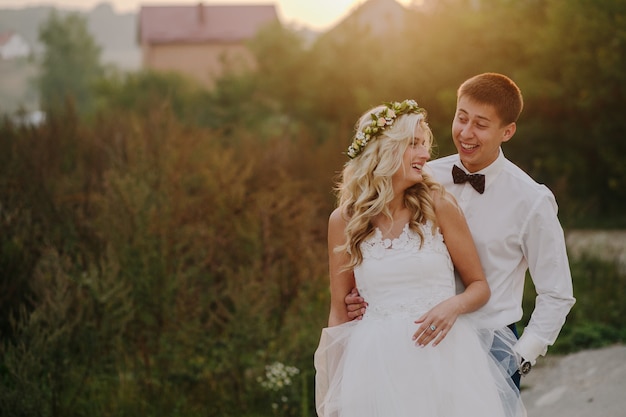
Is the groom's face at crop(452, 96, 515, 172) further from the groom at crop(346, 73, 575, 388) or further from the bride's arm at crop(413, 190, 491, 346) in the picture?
the bride's arm at crop(413, 190, 491, 346)

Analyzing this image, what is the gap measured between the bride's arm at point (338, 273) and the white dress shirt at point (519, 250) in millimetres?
612

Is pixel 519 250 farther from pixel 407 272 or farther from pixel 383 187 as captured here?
pixel 383 187

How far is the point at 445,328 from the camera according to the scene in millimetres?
3463

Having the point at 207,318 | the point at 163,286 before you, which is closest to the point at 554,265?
the point at 163,286

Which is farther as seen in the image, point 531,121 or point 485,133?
point 531,121

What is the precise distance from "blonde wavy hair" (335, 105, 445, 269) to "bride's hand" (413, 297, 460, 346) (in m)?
0.34

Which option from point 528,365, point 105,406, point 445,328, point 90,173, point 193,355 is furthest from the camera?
point 90,173

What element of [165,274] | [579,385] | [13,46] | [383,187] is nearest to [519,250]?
[383,187]

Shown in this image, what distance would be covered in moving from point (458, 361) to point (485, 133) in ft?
3.55

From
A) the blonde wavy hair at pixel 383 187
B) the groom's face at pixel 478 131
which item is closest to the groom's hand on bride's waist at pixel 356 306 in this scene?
the blonde wavy hair at pixel 383 187

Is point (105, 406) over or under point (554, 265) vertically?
under

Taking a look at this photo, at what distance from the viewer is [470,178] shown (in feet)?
12.8

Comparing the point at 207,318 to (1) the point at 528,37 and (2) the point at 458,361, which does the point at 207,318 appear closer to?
(2) the point at 458,361

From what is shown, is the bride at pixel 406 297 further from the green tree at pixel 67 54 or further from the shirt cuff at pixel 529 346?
the green tree at pixel 67 54
